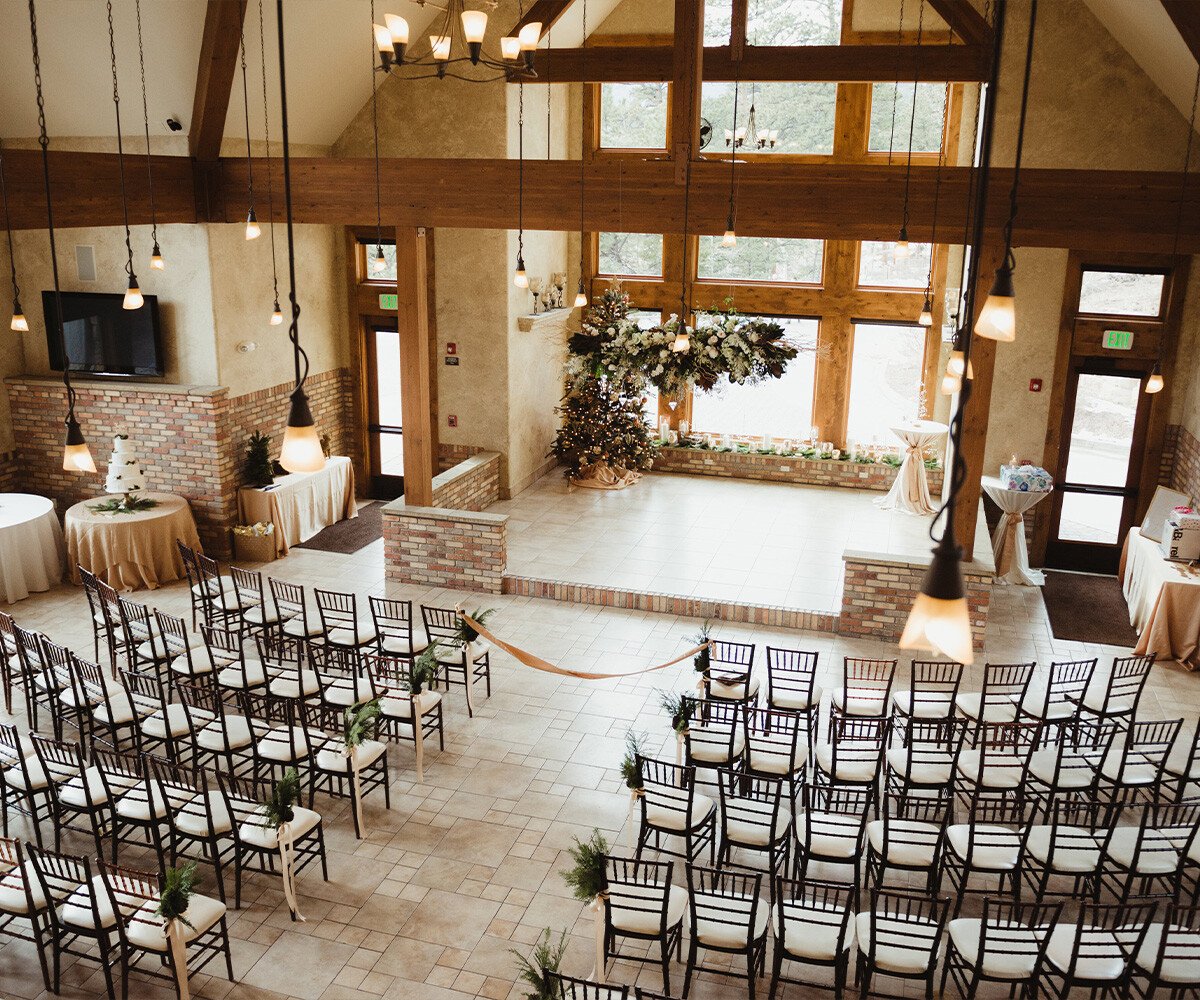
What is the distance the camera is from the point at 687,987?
5918 mm

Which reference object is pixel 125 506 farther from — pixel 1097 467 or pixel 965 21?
pixel 1097 467

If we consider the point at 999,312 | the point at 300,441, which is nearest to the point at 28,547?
the point at 300,441

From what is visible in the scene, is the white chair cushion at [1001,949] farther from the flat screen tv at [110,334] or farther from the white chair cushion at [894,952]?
the flat screen tv at [110,334]

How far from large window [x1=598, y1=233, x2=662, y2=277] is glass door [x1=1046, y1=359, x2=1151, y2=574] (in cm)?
610

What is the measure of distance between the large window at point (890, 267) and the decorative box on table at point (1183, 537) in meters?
5.42

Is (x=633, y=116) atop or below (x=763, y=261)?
atop

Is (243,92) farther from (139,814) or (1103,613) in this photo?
(1103,613)

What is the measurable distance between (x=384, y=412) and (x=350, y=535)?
7.92 ft

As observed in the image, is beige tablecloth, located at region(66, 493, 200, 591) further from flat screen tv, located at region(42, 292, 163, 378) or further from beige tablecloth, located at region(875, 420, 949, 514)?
beige tablecloth, located at region(875, 420, 949, 514)

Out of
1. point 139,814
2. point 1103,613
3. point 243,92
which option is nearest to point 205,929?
point 139,814

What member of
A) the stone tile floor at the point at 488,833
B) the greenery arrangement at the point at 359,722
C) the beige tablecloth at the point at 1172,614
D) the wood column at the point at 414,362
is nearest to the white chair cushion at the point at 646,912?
the stone tile floor at the point at 488,833

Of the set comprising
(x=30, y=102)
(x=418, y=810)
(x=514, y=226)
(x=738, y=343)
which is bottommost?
(x=418, y=810)

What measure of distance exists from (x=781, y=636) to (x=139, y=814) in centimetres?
632

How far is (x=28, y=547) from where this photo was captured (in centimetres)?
1177
